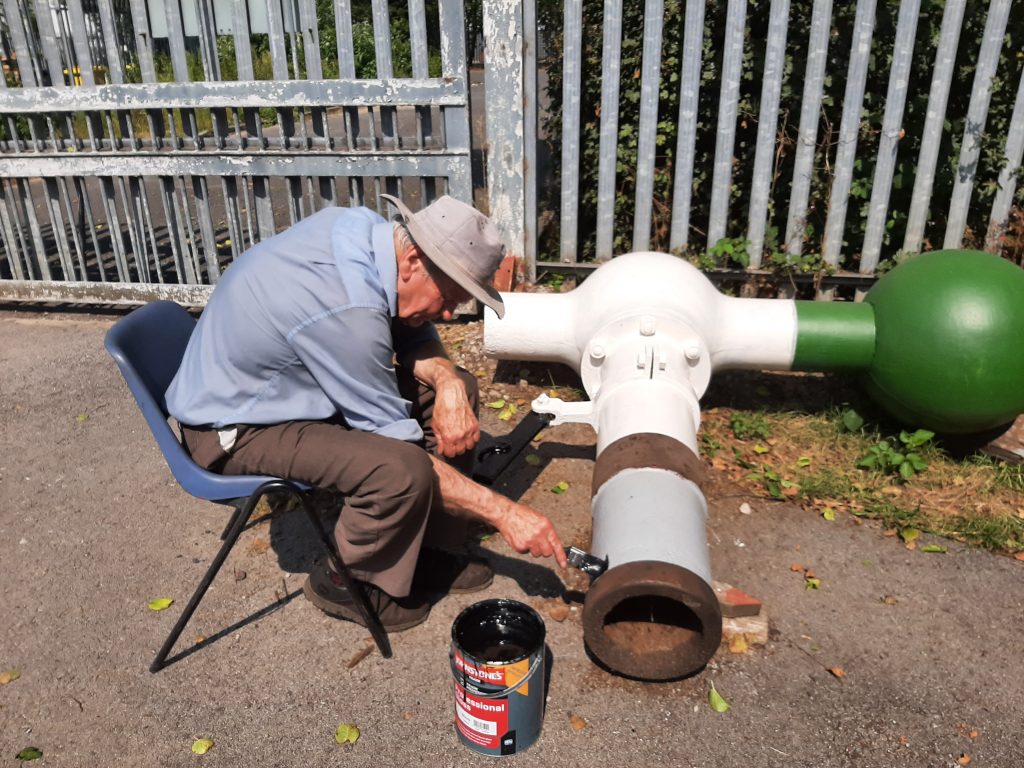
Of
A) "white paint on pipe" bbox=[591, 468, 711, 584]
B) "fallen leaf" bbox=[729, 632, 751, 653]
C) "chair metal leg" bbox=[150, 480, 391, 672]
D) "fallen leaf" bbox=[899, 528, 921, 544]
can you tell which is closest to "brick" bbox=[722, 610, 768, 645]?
"fallen leaf" bbox=[729, 632, 751, 653]

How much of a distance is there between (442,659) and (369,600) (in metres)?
0.34

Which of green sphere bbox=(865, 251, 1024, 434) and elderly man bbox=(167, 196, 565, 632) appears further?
green sphere bbox=(865, 251, 1024, 434)

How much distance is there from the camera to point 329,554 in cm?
301

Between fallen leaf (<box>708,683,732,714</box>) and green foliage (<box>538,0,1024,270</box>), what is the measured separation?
9.47 feet

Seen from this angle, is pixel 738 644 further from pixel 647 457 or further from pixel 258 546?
pixel 258 546

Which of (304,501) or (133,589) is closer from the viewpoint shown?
(304,501)

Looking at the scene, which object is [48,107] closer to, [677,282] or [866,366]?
[677,282]

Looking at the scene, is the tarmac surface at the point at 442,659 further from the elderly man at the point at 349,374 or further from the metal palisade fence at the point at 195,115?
the metal palisade fence at the point at 195,115

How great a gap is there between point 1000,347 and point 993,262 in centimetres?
45

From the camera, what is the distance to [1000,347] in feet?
12.3

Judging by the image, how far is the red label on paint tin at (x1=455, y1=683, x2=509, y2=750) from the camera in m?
2.53

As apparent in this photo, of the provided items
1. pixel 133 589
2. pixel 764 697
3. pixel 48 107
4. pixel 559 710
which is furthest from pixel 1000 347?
pixel 48 107

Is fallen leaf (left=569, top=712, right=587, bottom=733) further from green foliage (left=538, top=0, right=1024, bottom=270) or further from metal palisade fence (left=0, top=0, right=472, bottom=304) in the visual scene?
metal palisade fence (left=0, top=0, right=472, bottom=304)

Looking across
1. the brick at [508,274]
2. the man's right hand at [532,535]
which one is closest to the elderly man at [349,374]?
the man's right hand at [532,535]
